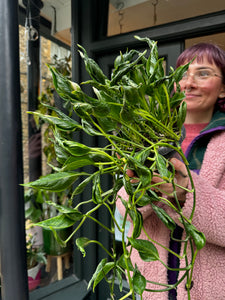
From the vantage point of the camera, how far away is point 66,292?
3.68ft

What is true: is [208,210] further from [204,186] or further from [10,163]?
[10,163]

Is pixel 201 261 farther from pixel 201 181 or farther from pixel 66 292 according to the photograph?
pixel 66 292

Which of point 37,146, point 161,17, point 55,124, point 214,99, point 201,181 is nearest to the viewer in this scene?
point 55,124

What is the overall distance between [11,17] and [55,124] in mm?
553

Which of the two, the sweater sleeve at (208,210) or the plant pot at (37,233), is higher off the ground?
the sweater sleeve at (208,210)

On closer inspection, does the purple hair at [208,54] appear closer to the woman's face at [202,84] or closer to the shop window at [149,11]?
the woman's face at [202,84]

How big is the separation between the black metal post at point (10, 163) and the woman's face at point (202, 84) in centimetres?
48

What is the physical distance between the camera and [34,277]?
1.29 m

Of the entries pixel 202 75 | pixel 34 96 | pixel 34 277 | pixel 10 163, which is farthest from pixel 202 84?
pixel 34 277

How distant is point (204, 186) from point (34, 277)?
48.8 inches

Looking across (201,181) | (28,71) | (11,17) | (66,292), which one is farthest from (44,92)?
(201,181)

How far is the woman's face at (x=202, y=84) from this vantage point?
0.56 m

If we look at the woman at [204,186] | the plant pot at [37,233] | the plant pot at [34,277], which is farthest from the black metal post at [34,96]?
the woman at [204,186]

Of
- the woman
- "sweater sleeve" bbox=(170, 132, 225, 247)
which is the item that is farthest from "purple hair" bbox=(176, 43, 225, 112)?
"sweater sleeve" bbox=(170, 132, 225, 247)
